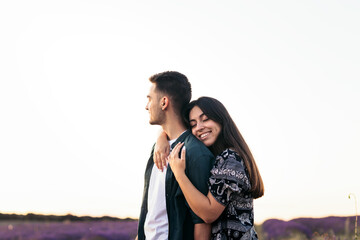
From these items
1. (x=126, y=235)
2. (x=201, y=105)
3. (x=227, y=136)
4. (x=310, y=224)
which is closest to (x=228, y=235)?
(x=227, y=136)

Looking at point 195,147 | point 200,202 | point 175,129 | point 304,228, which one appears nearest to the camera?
point 200,202

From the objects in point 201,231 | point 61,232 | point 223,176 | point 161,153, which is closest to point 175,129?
point 161,153

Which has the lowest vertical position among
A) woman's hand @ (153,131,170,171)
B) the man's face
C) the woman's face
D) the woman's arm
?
the woman's arm

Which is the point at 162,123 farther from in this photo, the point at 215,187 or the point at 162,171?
the point at 215,187

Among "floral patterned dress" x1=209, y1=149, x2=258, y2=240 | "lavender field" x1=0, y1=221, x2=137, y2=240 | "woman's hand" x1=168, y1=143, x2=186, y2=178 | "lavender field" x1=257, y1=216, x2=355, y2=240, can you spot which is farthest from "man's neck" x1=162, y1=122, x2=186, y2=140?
"lavender field" x1=257, y1=216, x2=355, y2=240

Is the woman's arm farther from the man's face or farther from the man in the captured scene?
the man's face

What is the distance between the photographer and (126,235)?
6953 mm

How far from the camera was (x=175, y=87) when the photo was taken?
3697mm

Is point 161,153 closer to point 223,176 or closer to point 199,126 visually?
point 199,126

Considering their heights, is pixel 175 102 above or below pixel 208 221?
above

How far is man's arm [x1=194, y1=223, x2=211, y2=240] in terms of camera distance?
10.5 feet

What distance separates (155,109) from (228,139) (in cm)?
60

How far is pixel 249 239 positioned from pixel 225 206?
1.09 ft

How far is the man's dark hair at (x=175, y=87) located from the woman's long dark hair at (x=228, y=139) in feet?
0.59
